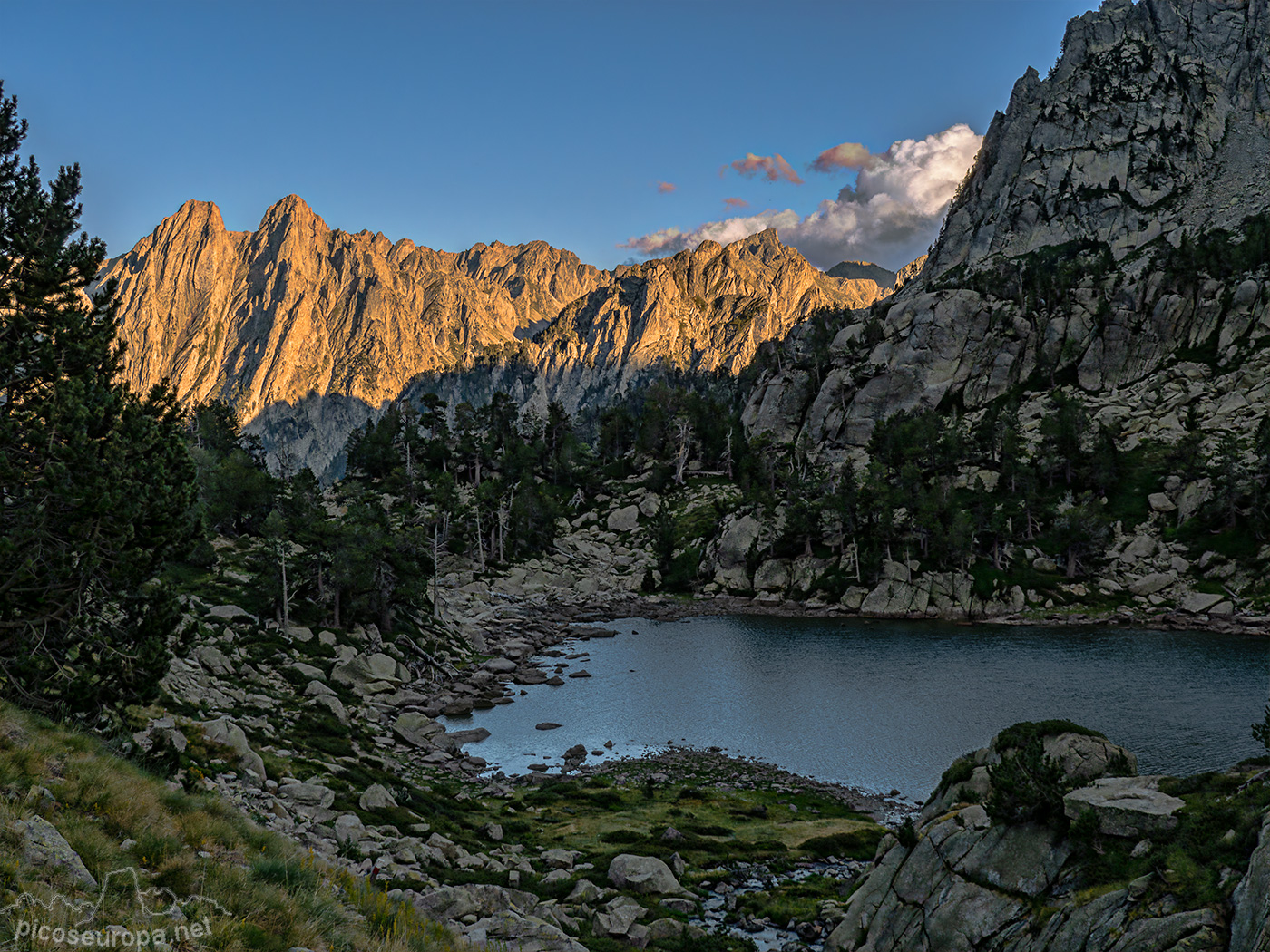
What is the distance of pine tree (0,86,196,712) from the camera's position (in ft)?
70.8

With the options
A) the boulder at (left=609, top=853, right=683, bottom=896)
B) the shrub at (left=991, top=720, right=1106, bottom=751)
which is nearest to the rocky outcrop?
the shrub at (left=991, top=720, right=1106, bottom=751)

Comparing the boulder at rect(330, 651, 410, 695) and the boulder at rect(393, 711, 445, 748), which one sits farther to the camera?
the boulder at rect(330, 651, 410, 695)

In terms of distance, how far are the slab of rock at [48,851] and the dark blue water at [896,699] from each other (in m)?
42.7

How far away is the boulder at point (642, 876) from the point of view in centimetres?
2914

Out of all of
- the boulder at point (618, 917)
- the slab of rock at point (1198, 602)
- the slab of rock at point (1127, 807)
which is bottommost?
the boulder at point (618, 917)

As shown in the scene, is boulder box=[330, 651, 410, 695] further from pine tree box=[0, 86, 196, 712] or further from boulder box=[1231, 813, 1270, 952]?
boulder box=[1231, 813, 1270, 952]

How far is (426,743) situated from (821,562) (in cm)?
9121

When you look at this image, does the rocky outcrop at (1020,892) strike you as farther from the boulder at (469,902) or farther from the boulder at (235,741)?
the boulder at (235,741)

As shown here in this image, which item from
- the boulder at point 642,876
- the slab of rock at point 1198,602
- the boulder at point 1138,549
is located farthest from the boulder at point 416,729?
the boulder at point 1138,549

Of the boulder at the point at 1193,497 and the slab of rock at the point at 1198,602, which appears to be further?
the boulder at the point at 1193,497

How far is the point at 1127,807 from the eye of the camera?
→ 17703 millimetres

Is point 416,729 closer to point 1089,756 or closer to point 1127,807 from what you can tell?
point 1089,756

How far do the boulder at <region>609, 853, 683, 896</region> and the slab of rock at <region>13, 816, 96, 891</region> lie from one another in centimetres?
2377

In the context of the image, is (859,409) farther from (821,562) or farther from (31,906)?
(31,906)
